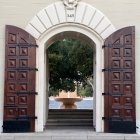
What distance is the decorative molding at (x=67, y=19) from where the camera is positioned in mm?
11219

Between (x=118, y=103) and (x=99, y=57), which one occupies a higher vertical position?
(x=99, y=57)

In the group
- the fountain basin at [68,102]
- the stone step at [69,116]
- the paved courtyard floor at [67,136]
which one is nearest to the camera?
the paved courtyard floor at [67,136]

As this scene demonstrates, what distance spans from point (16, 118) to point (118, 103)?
2.80 m

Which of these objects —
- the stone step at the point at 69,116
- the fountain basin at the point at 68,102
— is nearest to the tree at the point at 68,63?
the fountain basin at the point at 68,102

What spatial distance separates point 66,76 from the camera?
60.8ft

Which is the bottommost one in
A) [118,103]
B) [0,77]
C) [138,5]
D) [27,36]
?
[118,103]

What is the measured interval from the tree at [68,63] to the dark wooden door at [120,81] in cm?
600

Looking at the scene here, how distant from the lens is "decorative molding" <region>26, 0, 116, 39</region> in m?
11.2

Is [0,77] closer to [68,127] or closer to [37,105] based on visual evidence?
[37,105]

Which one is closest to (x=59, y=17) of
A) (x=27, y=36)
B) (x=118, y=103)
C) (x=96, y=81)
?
(x=27, y=36)

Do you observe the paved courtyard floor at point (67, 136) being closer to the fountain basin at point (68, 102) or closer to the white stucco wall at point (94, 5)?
the white stucco wall at point (94, 5)

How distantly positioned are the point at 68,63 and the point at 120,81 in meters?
7.30

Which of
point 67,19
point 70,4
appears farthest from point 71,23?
point 70,4

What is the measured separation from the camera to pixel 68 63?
1819cm
